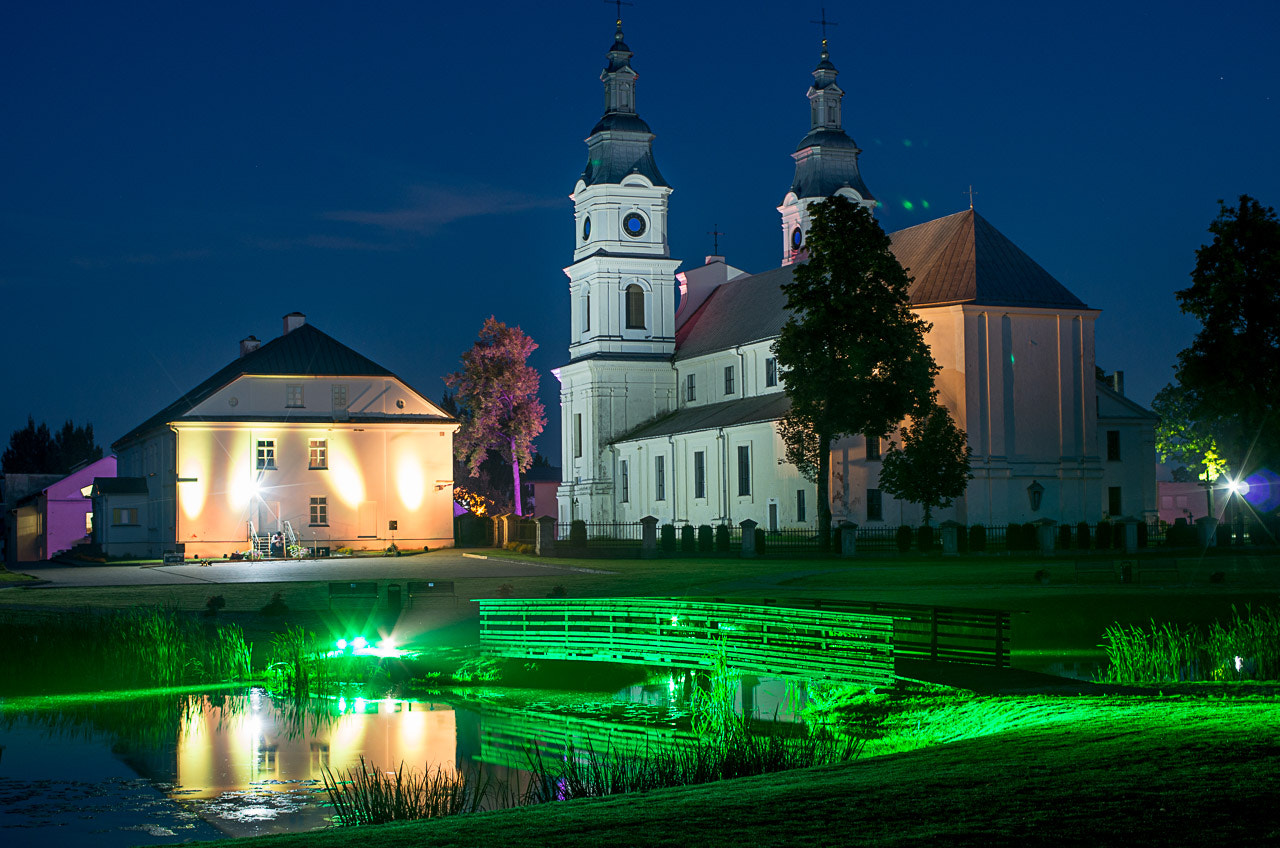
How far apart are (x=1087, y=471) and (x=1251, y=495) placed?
38.1 feet

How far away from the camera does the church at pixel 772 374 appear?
55062 millimetres

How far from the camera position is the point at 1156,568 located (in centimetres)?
3391

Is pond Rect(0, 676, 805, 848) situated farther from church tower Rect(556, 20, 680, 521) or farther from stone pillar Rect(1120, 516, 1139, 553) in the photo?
church tower Rect(556, 20, 680, 521)

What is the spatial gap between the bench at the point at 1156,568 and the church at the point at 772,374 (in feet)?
43.8

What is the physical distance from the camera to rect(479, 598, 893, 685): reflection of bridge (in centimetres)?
1719

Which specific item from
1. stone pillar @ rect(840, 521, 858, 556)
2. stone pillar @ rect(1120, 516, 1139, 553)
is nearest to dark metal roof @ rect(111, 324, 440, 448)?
stone pillar @ rect(840, 521, 858, 556)

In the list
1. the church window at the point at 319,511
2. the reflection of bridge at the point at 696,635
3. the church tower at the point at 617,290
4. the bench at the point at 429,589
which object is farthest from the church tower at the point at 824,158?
the reflection of bridge at the point at 696,635

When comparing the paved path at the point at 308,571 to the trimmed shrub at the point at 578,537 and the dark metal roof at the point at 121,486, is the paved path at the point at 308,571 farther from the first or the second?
the dark metal roof at the point at 121,486

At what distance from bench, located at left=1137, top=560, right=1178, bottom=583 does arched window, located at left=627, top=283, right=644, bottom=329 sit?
4019 cm

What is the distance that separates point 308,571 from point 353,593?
15583 millimetres

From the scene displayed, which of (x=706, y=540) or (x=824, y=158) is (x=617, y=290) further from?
(x=706, y=540)

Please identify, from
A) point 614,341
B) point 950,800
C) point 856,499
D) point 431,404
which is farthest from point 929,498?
point 950,800

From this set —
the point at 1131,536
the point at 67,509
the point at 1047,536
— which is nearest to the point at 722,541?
the point at 1047,536

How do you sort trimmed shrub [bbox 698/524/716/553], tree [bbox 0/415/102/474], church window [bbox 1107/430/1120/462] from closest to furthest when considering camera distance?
trimmed shrub [bbox 698/524/716/553]
church window [bbox 1107/430/1120/462]
tree [bbox 0/415/102/474]
